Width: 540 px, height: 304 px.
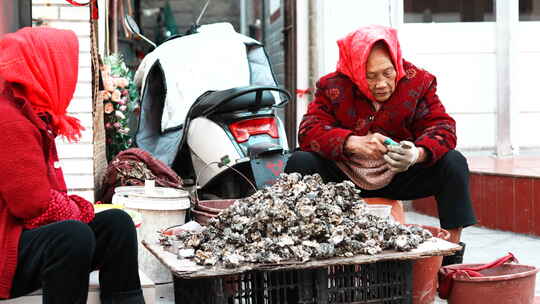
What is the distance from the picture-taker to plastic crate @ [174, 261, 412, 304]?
109 inches

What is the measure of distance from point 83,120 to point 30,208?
1695 millimetres

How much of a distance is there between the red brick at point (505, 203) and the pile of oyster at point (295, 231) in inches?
88.2

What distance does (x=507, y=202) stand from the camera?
515 centimetres

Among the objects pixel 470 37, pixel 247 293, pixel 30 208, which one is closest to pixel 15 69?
pixel 30 208

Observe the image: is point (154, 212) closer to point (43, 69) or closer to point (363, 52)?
point (363, 52)

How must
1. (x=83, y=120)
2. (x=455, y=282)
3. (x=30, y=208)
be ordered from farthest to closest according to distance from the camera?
(x=83, y=120) → (x=455, y=282) → (x=30, y=208)

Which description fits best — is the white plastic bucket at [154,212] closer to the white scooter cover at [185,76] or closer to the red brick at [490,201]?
the white scooter cover at [185,76]

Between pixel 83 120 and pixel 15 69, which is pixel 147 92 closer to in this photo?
pixel 83 120

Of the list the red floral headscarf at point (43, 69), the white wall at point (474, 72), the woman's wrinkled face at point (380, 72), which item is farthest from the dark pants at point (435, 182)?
the white wall at point (474, 72)

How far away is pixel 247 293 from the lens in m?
2.82

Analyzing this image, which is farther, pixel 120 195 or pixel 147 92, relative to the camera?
pixel 147 92

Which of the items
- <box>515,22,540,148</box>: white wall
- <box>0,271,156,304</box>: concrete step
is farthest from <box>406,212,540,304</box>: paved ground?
<box>0,271,156,304</box>: concrete step

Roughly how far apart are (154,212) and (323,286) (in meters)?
1.30

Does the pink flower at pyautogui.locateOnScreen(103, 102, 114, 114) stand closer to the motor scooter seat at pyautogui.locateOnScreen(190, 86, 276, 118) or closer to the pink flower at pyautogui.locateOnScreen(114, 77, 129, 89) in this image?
the pink flower at pyautogui.locateOnScreen(114, 77, 129, 89)
